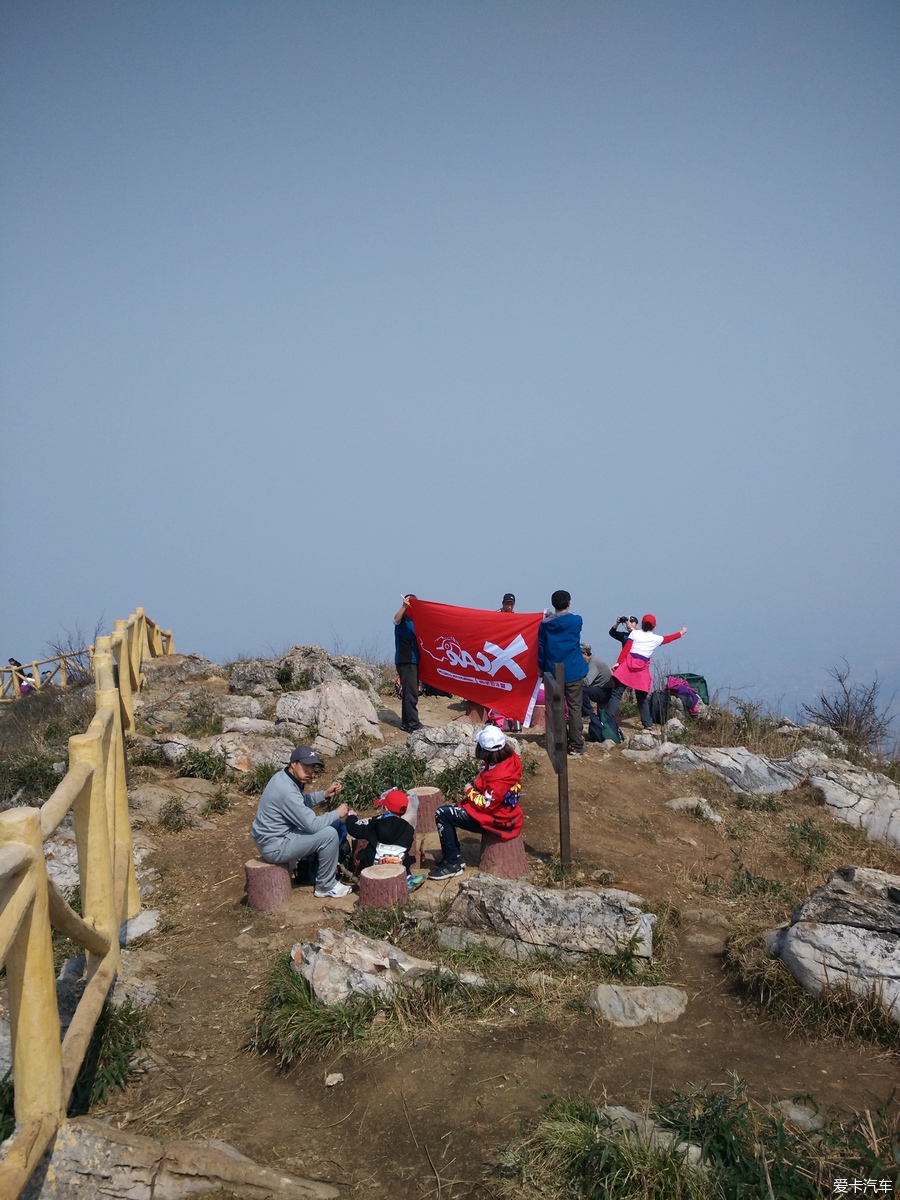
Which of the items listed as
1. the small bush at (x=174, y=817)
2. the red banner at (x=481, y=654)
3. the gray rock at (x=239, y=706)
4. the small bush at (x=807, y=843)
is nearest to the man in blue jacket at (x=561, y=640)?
the red banner at (x=481, y=654)

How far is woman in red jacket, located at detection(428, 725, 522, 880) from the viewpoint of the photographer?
7.36 meters

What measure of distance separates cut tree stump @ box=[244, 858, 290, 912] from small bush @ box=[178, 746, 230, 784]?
359 centimetres

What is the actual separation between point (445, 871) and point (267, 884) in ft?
4.97

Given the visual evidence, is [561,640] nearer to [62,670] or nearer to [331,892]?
[331,892]

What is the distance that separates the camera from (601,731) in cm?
1295

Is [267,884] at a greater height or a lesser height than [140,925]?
greater

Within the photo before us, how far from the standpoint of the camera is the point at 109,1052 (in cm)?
464

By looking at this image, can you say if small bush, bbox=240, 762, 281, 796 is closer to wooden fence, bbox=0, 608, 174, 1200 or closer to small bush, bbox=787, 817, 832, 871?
wooden fence, bbox=0, 608, 174, 1200

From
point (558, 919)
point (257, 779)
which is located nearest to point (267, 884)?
point (558, 919)

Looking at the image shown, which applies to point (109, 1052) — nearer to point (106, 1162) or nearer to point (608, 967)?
point (106, 1162)

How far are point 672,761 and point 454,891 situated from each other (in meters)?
5.82

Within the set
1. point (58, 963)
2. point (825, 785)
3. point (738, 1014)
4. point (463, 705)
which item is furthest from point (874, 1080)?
point (463, 705)

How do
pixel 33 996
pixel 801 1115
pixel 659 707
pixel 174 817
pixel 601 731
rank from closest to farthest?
pixel 33 996 < pixel 801 1115 < pixel 174 817 < pixel 601 731 < pixel 659 707

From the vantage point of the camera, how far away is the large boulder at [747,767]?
1184 cm
